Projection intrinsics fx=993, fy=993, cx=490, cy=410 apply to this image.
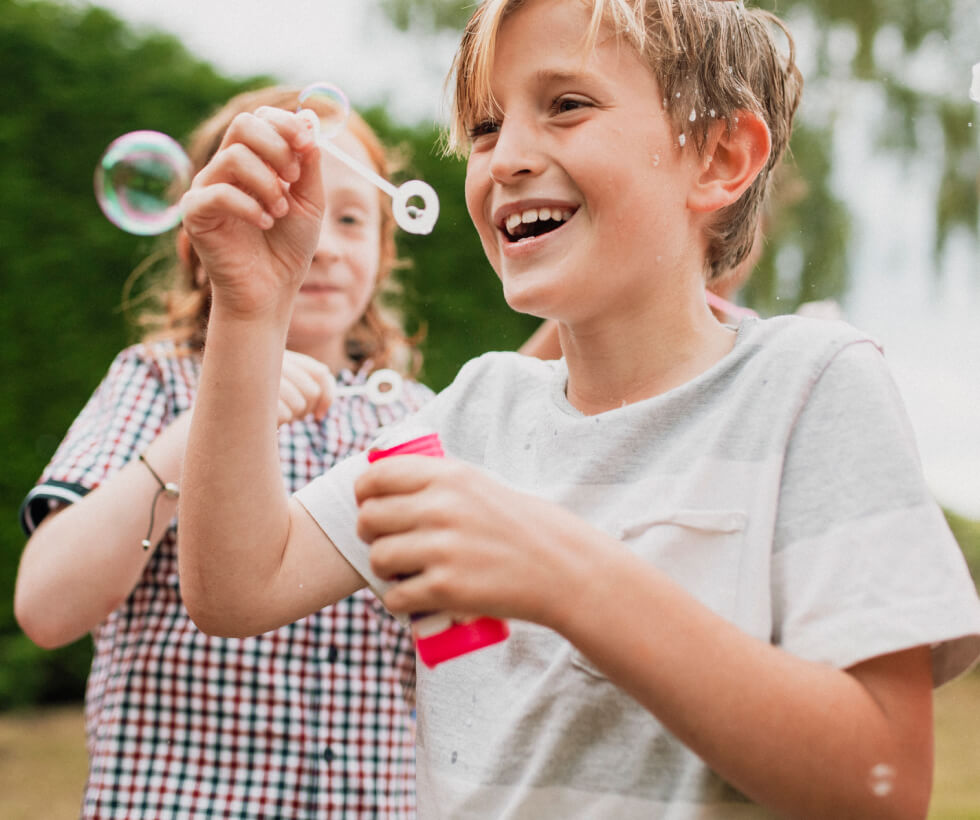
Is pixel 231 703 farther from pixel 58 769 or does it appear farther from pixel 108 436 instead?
pixel 58 769

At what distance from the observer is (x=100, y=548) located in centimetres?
149

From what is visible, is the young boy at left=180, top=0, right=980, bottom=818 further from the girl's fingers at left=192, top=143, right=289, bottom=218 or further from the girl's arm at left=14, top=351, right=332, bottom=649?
the girl's arm at left=14, top=351, right=332, bottom=649

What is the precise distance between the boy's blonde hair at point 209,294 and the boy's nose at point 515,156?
33.1 inches

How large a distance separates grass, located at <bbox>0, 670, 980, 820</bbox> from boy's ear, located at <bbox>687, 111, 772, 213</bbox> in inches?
148

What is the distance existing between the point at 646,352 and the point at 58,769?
433 centimetres

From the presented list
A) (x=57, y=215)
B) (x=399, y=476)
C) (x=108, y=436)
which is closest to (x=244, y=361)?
(x=399, y=476)

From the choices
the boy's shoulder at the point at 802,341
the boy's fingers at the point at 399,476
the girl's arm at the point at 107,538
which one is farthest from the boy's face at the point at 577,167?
the girl's arm at the point at 107,538

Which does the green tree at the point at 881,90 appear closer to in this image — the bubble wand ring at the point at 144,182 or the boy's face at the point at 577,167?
the bubble wand ring at the point at 144,182

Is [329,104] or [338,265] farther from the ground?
[329,104]

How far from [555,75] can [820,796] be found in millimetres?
763

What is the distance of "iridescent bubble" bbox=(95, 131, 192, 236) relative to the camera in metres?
1.99

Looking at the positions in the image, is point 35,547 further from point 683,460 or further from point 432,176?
point 432,176

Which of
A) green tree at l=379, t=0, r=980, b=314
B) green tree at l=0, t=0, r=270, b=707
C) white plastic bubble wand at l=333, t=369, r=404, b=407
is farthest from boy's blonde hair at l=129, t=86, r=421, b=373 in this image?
green tree at l=379, t=0, r=980, b=314

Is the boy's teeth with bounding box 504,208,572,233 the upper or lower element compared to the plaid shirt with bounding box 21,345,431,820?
upper
